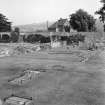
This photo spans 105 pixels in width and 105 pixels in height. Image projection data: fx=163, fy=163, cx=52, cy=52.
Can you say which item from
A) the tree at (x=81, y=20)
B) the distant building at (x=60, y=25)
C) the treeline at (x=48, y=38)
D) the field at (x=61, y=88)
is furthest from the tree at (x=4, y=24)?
the field at (x=61, y=88)

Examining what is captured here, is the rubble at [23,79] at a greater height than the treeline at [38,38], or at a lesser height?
lesser

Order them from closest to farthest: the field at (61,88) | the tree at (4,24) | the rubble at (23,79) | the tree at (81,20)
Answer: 1. the field at (61,88)
2. the rubble at (23,79)
3. the tree at (81,20)
4. the tree at (4,24)

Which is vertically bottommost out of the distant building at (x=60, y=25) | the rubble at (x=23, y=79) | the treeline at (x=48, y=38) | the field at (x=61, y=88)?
the field at (x=61, y=88)

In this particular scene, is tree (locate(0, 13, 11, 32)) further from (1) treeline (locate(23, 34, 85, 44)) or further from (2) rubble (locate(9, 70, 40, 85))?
(2) rubble (locate(9, 70, 40, 85))

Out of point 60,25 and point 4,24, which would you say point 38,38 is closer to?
point 60,25

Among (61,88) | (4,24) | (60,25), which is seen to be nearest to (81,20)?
(60,25)

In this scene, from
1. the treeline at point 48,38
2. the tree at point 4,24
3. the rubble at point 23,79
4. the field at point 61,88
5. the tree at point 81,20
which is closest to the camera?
the field at point 61,88

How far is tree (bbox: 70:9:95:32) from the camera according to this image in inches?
2413

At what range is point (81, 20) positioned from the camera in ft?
201

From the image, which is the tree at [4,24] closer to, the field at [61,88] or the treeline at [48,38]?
the treeline at [48,38]

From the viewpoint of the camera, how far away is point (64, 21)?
67375mm

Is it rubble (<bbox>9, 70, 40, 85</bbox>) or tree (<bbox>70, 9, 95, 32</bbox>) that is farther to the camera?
tree (<bbox>70, 9, 95, 32</bbox>)

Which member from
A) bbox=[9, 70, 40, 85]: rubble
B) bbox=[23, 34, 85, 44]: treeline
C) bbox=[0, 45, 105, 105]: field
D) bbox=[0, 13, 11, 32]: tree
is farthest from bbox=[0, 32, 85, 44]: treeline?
bbox=[9, 70, 40, 85]: rubble

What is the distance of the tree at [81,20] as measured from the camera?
61281 mm
